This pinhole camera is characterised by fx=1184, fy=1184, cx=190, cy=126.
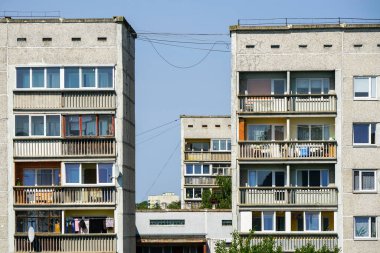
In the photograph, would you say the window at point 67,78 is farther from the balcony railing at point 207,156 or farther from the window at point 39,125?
the balcony railing at point 207,156

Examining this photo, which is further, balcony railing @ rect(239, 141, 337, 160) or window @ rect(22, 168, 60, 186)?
balcony railing @ rect(239, 141, 337, 160)

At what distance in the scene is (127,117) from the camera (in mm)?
66875

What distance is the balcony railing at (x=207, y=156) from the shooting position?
12362 centimetres

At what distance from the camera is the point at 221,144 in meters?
124

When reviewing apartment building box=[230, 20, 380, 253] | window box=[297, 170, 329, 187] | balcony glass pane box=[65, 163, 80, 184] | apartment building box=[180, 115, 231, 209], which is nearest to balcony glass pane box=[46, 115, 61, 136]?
balcony glass pane box=[65, 163, 80, 184]

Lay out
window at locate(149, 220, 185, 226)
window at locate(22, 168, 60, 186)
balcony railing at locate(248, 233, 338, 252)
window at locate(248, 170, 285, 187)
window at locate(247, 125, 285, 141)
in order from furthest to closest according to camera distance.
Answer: window at locate(149, 220, 185, 226)
window at locate(247, 125, 285, 141)
window at locate(248, 170, 285, 187)
window at locate(22, 168, 60, 186)
balcony railing at locate(248, 233, 338, 252)

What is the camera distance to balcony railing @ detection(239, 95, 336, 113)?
65.4m

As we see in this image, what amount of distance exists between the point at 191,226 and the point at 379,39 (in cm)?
3089

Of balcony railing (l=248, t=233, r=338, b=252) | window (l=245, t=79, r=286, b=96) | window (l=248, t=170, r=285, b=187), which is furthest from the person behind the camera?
window (l=245, t=79, r=286, b=96)

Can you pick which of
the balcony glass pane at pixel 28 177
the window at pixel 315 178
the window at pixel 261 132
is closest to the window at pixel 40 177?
the balcony glass pane at pixel 28 177

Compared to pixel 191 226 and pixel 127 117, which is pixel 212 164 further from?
pixel 127 117

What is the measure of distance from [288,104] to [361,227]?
7.84 meters

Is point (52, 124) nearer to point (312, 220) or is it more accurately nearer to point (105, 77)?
point (105, 77)

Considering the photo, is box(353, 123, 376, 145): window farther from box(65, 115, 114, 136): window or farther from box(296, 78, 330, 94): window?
box(65, 115, 114, 136): window
